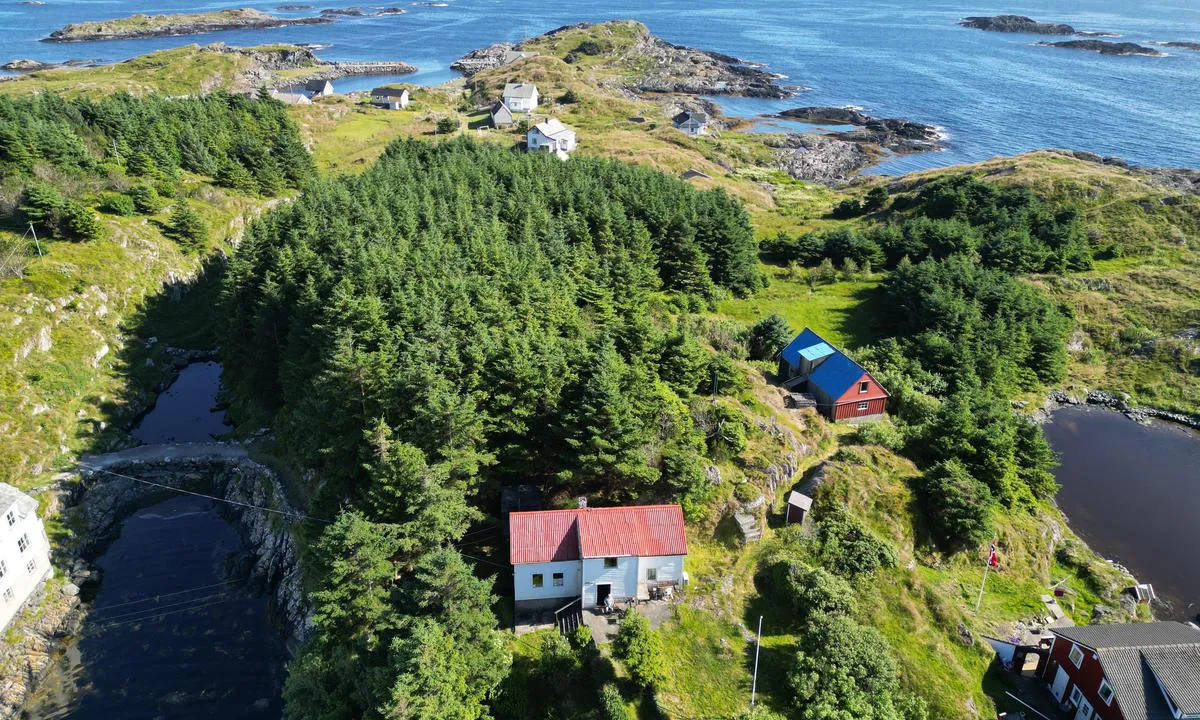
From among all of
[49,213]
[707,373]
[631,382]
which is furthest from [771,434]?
[49,213]

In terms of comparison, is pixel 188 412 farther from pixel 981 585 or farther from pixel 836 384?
pixel 981 585

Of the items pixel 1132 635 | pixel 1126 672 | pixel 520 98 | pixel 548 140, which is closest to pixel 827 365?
pixel 1132 635

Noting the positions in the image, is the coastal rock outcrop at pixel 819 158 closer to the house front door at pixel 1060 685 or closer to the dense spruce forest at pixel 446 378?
the dense spruce forest at pixel 446 378

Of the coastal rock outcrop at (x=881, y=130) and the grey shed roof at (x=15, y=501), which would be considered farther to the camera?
the coastal rock outcrop at (x=881, y=130)

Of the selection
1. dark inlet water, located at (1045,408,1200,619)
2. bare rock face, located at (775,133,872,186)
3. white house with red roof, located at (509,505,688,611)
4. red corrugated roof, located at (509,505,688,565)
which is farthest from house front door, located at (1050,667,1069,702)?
bare rock face, located at (775,133,872,186)

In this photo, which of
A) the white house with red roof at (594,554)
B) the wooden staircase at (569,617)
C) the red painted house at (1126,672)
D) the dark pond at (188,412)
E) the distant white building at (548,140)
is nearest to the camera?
the red painted house at (1126,672)

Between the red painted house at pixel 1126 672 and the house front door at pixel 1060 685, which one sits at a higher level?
the red painted house at pixel 1126 672

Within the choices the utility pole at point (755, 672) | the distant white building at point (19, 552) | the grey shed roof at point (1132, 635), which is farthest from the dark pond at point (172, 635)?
the grey shed roof at point (1132, 635)

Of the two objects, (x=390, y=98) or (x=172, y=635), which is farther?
(x=390, y=98)
